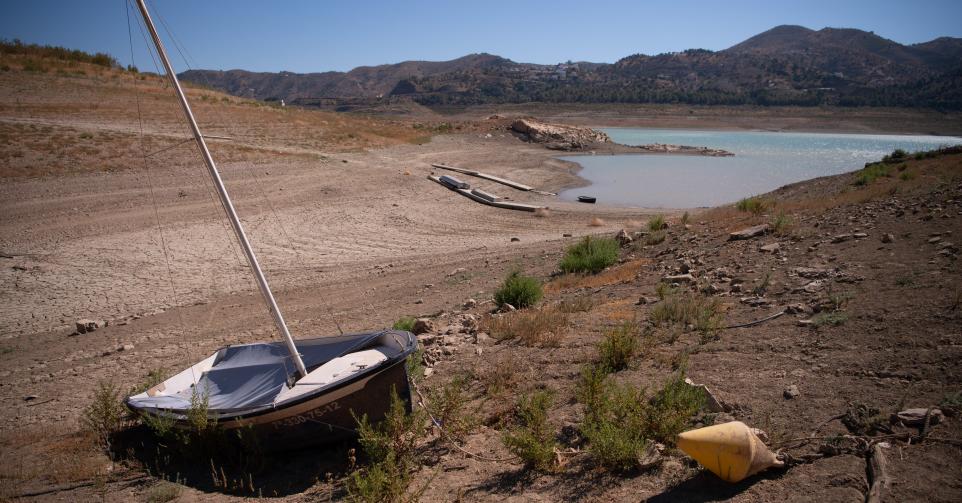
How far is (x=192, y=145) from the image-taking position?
23125 mm

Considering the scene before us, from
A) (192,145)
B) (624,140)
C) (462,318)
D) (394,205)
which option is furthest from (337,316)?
(624,140)

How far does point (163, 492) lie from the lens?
188 inches

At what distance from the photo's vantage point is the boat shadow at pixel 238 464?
16.1 ft

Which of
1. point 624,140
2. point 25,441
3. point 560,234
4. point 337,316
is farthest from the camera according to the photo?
point 624,140

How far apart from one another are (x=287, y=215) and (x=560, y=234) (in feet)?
30.1

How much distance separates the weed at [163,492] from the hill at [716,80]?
65.1 meters

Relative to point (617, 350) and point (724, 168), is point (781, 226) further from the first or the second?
point (724, 168)

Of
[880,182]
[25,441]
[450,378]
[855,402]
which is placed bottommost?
[25,441]

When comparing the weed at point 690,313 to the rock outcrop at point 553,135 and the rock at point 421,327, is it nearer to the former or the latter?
the rock at point 421,327

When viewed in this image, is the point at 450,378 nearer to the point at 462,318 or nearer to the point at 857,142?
the point at 462,318

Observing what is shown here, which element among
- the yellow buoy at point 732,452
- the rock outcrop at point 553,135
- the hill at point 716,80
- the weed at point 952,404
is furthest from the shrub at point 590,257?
the hill at point 716,80

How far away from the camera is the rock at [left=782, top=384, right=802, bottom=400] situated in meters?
4.67

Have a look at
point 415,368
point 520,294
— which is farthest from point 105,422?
point 520,294

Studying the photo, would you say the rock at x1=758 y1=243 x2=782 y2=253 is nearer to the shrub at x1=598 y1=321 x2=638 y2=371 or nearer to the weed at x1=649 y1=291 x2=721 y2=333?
the weed at x1=649 y1=291 x2=721 y2=333
